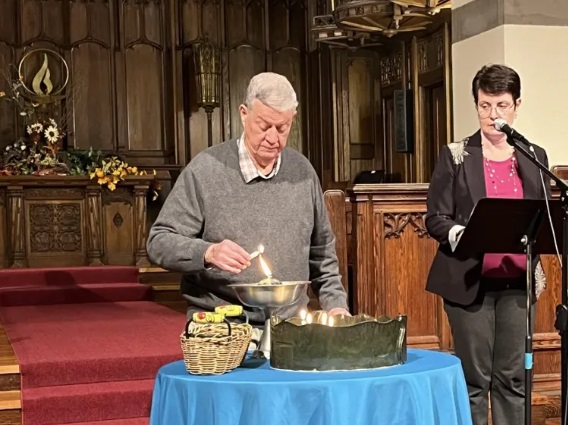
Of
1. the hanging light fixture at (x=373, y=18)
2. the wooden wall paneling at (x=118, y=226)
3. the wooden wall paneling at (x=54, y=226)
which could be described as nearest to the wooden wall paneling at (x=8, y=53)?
the wooden wall paneling at (x=54, y=226)

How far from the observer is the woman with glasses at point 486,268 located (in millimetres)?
3402

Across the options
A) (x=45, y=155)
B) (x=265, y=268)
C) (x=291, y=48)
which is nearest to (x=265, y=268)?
(x=265, y=268)

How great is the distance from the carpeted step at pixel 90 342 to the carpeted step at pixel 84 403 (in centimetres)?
9

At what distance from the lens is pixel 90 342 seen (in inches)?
230

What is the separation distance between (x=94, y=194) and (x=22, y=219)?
0.73 meters

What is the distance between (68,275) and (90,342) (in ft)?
10.1

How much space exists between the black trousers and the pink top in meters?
0.05

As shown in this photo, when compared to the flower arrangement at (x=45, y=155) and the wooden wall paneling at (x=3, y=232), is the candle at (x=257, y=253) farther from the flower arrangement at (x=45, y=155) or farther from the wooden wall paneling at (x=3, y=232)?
the wooden wall paneling at (x=3, y=232)

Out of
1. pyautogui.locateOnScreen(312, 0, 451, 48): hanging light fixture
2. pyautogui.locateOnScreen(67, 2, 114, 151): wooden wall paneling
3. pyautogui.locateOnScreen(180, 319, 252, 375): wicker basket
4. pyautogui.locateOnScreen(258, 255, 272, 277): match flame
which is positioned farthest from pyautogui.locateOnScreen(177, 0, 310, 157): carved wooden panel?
pyautogui.locateOnScreen(180, 319, 252, 375): wicker basket

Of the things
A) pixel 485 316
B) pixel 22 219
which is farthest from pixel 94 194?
pixel 485 316

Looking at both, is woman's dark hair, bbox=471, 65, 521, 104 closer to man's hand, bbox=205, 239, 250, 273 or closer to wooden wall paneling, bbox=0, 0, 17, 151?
man's hand, bbox=205, 239, 250, 273

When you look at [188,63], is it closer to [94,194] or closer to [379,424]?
[94,194]

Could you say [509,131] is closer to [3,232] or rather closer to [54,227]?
[54,227]

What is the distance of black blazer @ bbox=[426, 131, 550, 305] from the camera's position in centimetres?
342
